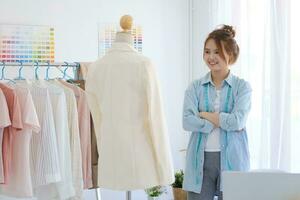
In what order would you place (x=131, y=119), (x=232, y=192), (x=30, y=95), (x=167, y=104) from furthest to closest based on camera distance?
(x=167, y=104) < (x=30, y=95) < (x=131, y=119) < (x=232, y=192)

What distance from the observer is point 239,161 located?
8.26 ft

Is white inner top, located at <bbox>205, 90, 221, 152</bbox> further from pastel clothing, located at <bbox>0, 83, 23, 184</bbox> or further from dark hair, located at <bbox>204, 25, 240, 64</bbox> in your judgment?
pastel clothing, located at <bbox>0, 83, 23, 184</bbox>

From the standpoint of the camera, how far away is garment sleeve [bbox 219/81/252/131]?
2.46 meters

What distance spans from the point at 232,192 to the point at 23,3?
2.79m

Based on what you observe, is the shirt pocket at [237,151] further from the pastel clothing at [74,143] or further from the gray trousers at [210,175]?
the pastel clothing at [74,143]

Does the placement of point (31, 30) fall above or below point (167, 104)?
above

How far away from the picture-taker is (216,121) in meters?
2.49

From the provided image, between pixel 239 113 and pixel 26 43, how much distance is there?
6.33ft

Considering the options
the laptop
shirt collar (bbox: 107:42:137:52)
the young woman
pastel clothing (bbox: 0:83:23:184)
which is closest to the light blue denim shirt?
the young woman

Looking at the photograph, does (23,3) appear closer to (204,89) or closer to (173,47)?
(173,47)

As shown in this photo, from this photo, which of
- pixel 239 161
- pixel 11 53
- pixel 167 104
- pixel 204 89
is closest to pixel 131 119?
pixel 204 89

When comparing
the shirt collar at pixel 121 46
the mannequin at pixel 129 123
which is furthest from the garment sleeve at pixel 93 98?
the shirt collar at pixel 121 46

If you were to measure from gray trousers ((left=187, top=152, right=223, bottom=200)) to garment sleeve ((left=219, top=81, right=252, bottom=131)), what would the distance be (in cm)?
18

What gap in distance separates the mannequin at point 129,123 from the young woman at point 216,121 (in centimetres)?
20
